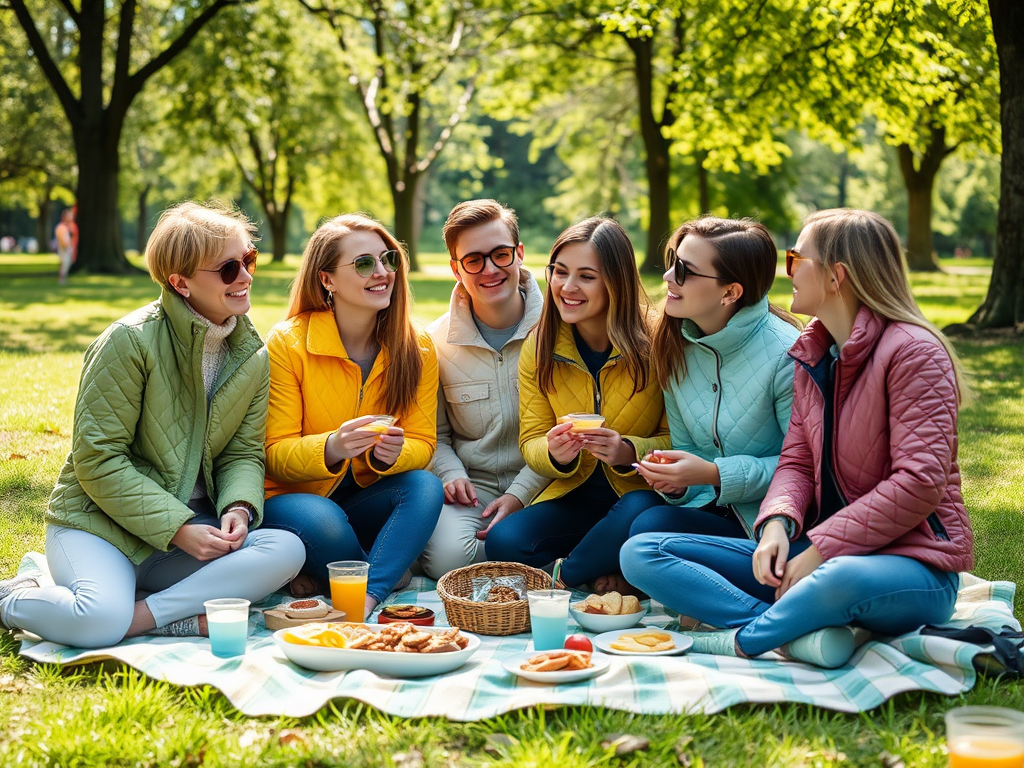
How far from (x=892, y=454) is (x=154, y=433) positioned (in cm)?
294

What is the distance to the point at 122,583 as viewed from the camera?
4133mm

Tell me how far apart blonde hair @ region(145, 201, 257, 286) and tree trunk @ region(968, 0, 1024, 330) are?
955 centimetres

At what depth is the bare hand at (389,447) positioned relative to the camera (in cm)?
482

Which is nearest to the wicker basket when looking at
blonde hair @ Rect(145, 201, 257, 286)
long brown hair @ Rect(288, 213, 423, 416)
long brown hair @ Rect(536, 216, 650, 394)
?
long brown hair @ Rect(288, 213, 423, 416)

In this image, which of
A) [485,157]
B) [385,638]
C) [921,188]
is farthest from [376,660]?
[485,157]

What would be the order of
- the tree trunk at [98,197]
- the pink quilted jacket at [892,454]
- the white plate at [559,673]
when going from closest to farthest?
the white plate at [559,673] → the pink quilted jacket at [892,454] → the tree trunk at [98,197]

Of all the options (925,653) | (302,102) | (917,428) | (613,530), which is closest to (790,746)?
(925,653)

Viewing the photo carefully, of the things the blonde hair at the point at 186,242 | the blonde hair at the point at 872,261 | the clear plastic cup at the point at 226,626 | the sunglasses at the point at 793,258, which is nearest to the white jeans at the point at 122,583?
the clear plastic cup at the point at 226,626

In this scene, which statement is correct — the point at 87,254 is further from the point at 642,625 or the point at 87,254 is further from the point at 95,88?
the point at 642,625

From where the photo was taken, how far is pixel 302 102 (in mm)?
35000

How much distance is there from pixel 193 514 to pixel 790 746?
250cm

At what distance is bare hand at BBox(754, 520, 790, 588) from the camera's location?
391cm

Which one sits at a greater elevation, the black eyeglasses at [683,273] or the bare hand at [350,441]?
the black eyeglasses at [683,273]

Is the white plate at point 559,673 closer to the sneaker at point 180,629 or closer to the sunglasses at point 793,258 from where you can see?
the sneaker at point 180,629
